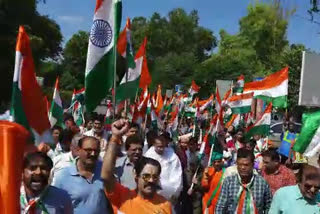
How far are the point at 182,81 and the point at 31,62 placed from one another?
43.2 meters

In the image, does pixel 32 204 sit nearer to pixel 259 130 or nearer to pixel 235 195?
pixel 235 195

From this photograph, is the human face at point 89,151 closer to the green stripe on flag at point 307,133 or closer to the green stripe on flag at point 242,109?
the green stripe on flag at point 307,133

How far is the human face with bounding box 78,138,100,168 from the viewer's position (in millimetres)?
4191

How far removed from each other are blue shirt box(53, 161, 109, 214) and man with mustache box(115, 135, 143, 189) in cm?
107

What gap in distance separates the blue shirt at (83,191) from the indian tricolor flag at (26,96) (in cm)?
38

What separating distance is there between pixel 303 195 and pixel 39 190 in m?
2.02

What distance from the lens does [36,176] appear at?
344 cm

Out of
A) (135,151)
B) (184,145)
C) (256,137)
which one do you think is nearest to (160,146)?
(135,151)

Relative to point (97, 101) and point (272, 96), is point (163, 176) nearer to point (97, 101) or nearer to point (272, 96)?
point (97, 101)

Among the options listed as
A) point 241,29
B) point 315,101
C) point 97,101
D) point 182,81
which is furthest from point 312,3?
point 241,29

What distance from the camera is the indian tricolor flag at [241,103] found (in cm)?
1191

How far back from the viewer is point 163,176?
19.7 feet

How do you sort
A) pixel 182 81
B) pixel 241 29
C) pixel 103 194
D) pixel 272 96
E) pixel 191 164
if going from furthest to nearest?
1. pixel 241 29
2. pixel 182 81
3. pixel 272 96
4. pixel 191 164
5. pixel 103 194

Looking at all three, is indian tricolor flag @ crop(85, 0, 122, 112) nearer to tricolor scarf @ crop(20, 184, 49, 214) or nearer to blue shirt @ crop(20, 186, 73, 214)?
blue shirt @ crop(20, 186, 73, 214)
